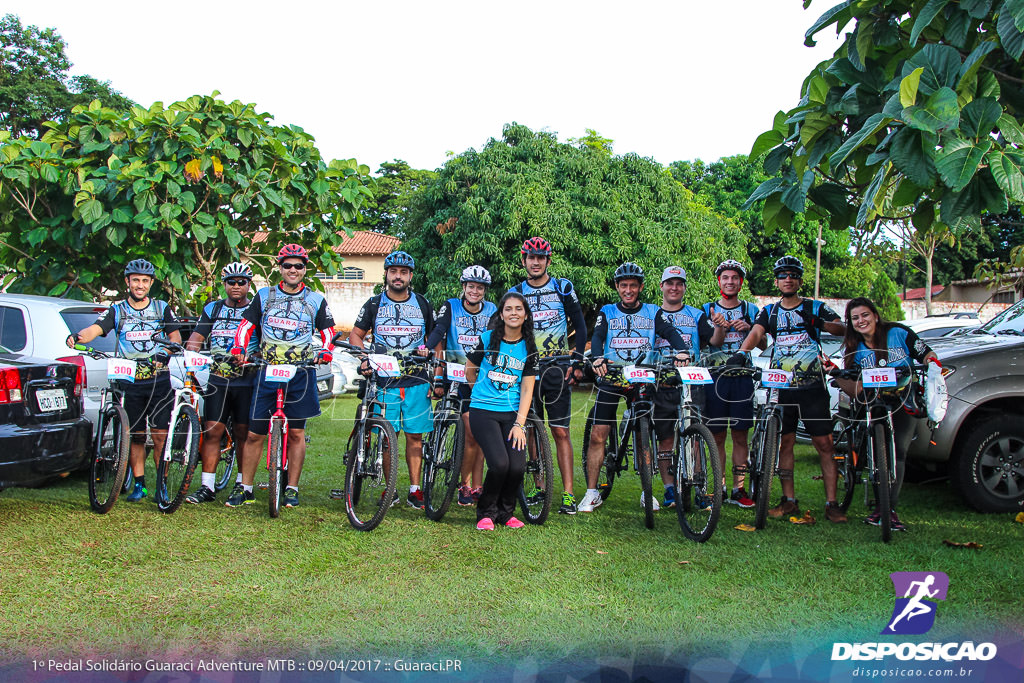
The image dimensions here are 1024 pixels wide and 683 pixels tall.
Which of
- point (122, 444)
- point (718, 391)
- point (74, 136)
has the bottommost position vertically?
point (122, 444)

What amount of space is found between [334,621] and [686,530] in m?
2.65

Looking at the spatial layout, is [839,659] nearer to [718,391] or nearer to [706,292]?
[718,391]

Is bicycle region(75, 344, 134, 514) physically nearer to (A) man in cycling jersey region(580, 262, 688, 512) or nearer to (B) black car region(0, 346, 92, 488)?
(B) black car region(0, 346, 92, 488)

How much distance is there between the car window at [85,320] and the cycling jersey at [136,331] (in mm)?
663

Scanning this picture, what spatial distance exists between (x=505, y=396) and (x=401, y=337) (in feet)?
3.66

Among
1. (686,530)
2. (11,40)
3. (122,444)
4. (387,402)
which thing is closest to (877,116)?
(686,530)

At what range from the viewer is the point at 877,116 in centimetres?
339

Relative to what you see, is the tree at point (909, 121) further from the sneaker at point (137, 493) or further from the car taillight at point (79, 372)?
the sneaker at point (137, 493)

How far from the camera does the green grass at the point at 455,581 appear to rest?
12.4ft

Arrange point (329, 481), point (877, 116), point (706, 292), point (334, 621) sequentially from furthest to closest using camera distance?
point (706, 292), point (329, 481), point (334, 621), point (877, 116)

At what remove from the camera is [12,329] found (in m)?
6.64

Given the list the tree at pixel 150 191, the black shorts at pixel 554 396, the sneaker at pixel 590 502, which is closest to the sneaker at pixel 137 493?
the black shorts at pixel 554 396

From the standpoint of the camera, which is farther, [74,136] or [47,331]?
[74,136]

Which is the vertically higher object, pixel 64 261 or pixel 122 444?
pixel 64 261
